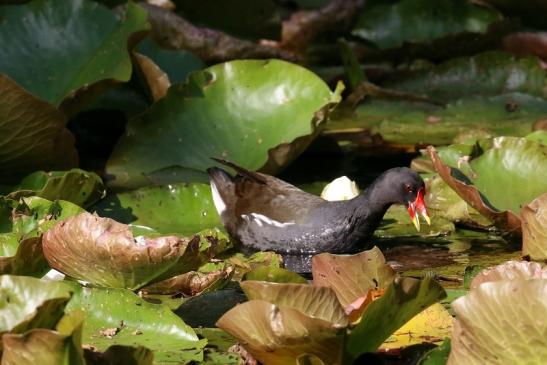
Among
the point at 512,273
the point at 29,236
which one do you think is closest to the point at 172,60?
the point at 29,236

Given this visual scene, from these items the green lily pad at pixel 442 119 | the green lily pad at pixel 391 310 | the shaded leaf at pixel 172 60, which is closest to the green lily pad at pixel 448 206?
the green lily pad at pixel 442 119

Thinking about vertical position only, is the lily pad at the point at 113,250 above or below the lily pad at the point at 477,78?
above

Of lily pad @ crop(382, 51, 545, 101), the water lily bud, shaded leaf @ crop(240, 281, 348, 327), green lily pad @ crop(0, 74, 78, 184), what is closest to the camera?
shaded leaf @ crop(240, 281, 348, 327)

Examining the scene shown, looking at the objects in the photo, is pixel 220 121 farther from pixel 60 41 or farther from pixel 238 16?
pixel 238 16

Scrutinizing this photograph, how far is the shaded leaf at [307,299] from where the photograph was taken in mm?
2553

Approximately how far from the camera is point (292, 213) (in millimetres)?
4801

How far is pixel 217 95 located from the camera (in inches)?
197

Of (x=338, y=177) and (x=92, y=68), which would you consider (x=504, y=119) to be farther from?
(x=92, y=68)

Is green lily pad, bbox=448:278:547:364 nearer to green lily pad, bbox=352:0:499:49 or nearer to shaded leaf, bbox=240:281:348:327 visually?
shaded leaf, bbox=240:281:348:327

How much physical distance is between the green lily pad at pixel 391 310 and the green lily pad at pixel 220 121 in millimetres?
2209

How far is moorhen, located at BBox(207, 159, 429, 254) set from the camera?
468 cm

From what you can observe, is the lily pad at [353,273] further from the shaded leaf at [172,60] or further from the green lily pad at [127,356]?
the shaded leaf at [172,60]

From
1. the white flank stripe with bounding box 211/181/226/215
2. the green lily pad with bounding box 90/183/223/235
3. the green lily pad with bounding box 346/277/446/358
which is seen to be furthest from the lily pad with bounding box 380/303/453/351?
the white flank stripe with bounding box 211/181/226/215

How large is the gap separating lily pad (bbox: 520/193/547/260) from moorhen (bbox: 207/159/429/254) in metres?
1.09
